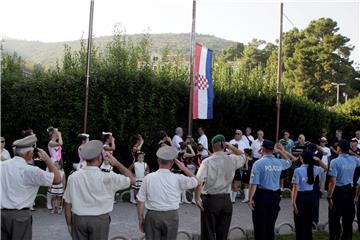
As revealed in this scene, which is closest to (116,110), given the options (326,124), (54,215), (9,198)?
(54,215)

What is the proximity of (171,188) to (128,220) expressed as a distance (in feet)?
16.5

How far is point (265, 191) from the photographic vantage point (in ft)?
25.3

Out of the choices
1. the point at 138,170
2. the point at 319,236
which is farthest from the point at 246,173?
the point at 319,236

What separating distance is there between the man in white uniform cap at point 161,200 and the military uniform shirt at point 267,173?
6.64 feet

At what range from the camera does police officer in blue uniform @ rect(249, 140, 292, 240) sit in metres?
7.70

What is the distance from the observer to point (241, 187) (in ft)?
45.9

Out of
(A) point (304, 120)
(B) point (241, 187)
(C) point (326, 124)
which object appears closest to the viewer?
(B) point (241, 187)

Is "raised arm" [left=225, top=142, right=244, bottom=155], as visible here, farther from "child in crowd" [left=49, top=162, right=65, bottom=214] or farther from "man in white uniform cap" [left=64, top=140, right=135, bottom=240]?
"child in crowd" [left=49, top=162, right=65, bottom=214]

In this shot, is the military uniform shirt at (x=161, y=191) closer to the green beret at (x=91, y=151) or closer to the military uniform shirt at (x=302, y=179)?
the green beret at (x=91, y=151)

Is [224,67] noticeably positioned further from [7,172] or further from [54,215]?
[7,172]

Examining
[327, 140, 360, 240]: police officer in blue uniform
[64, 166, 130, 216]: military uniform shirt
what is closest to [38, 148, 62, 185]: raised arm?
[64, 166, 130, 216]: military uniform shirt

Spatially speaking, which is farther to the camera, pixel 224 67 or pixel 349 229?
pixel 224 67

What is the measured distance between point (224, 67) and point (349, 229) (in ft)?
43.5

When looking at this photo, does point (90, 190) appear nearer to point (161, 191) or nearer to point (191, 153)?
point (161, 191)
